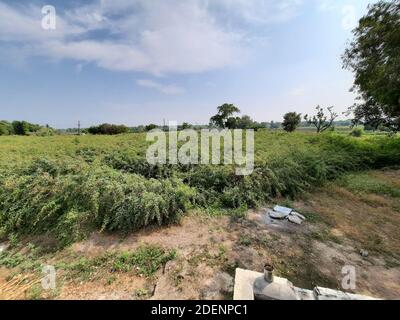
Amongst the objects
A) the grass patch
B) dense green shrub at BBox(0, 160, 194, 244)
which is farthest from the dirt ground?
the grass patch

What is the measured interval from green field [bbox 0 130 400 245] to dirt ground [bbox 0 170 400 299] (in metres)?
0.33

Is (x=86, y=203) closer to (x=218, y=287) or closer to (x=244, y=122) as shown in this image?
(x=218, y=287)

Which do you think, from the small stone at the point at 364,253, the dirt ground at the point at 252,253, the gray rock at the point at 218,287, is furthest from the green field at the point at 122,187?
the small stone at the point at 364,253

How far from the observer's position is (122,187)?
13.7ft

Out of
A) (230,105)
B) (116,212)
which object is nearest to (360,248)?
(116,212)

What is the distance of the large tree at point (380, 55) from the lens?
6152 millimetres

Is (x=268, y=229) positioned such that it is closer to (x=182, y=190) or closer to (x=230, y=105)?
(x=182, y=190)

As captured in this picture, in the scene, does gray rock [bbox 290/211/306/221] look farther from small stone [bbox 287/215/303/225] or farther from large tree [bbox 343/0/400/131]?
large tree [bbox 343/0/400/131]

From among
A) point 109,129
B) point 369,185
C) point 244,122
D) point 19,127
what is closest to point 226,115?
point 244,122

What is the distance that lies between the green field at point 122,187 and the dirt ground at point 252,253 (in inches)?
13.0

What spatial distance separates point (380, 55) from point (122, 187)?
8830 millimetres

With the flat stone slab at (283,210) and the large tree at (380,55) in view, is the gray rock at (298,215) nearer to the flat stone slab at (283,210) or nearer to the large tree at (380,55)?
the flat stone slab at (283,210)

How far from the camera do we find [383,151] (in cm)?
853

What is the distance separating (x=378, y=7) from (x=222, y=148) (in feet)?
22.7
